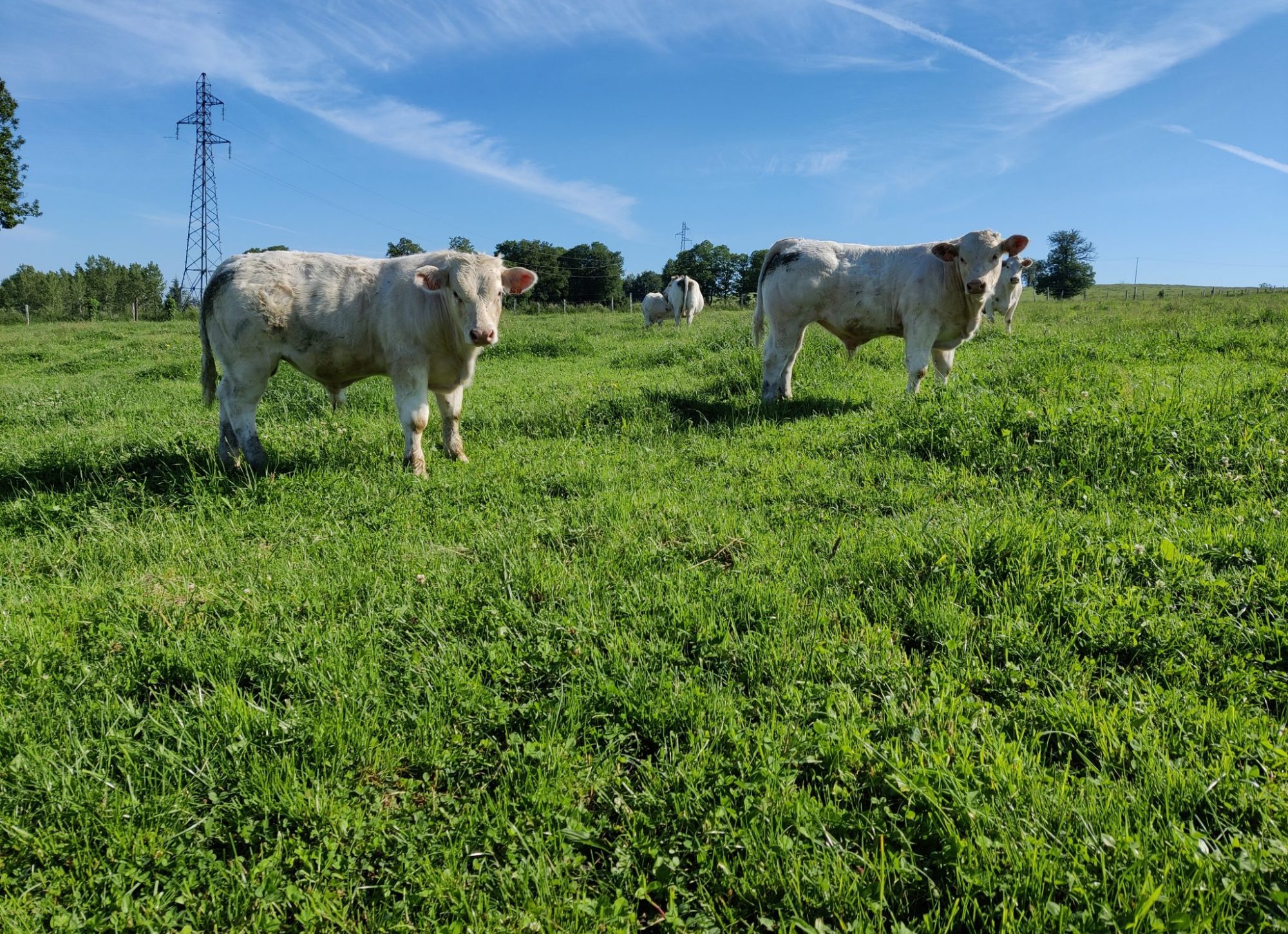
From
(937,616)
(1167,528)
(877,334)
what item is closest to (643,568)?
(937,616)

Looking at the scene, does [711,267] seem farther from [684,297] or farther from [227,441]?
[227,441]

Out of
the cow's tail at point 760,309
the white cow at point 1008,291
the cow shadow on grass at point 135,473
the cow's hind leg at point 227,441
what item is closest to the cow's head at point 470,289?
the cow shadow on grass at point 135,473

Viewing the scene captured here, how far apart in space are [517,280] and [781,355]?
12.4 feet

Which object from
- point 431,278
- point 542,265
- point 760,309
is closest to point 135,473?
point 431,278

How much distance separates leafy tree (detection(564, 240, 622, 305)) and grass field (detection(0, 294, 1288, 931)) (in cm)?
8703

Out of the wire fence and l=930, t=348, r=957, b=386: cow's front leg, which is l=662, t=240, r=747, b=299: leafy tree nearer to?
the wire fence

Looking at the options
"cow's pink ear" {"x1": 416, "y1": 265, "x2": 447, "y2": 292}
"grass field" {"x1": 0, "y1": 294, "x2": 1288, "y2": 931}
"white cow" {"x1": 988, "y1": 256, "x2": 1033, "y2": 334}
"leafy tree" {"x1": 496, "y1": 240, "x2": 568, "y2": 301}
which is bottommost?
"grass field" {"x1": 0, "y1": 294, "x2": 1288, "y2": 931}

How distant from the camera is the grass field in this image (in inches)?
76.1

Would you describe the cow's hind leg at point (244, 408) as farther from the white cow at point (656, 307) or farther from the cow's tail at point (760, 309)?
the white cow at point (656, 307)

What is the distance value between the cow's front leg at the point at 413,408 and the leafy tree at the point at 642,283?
91337mm

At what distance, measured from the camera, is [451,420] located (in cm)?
689

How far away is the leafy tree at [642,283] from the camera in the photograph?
95.6 m

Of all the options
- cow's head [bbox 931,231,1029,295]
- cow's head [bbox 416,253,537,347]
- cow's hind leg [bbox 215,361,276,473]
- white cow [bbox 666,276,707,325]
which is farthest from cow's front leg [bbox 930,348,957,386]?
white cow [bbox 666,276,707,325]

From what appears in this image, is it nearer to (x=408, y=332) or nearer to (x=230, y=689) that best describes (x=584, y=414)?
(x=408, y=332)
